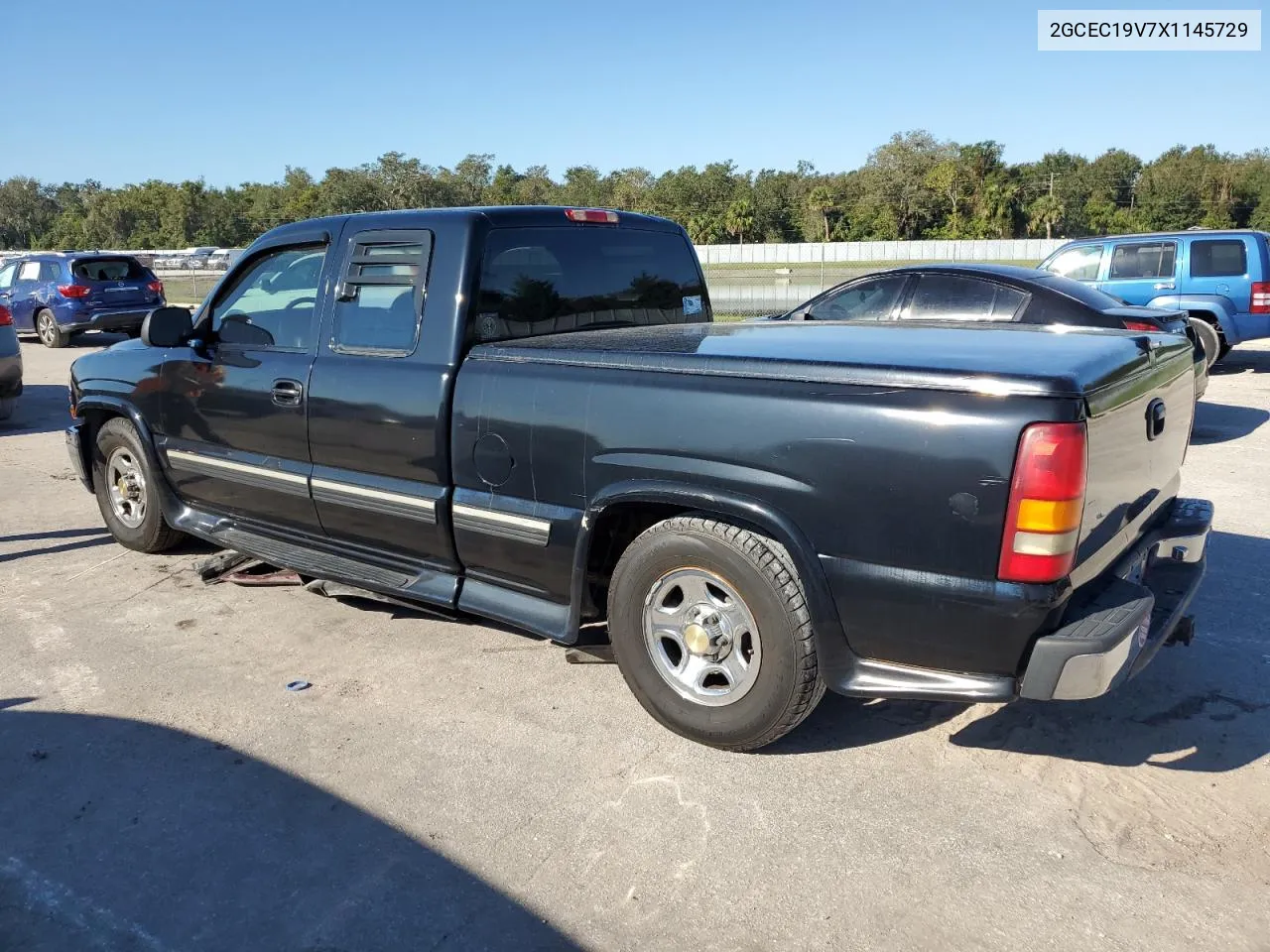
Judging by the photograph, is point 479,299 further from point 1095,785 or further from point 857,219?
point 857,219

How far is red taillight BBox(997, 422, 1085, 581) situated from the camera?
2.62 metres

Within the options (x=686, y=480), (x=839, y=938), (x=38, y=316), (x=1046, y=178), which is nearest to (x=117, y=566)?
(x=686, y=480)

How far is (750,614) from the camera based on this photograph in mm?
3256

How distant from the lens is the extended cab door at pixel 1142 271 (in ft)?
40.1

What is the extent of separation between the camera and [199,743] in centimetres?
361

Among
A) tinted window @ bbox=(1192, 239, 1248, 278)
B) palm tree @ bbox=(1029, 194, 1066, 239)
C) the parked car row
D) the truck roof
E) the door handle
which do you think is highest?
palm tree @ bbox=(1029, 194, 1066, 239)

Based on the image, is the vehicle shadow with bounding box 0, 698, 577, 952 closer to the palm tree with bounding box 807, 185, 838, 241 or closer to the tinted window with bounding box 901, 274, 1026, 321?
the tinted window with bounding box 901, 274, 1026, 321

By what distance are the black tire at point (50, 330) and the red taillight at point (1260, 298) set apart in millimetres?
18798

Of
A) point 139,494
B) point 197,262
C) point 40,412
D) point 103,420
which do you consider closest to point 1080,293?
point 139,494

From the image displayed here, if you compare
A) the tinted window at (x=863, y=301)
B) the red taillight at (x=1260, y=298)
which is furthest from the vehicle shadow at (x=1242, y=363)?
the tinted window at (x=863, y=301)

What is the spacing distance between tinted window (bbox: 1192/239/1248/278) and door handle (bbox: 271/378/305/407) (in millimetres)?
11654

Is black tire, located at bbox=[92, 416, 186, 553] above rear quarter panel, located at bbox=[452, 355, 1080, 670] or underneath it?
underneath

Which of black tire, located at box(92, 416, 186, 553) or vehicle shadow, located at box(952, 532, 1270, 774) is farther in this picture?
black tire, located at box(92, 416, 186, 553)

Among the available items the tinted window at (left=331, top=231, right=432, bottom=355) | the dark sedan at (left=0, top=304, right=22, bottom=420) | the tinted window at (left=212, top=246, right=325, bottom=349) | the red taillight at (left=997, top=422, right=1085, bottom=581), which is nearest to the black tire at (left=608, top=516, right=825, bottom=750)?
the red taillight at (left=997, top=422, right=1085, bottom=581)
